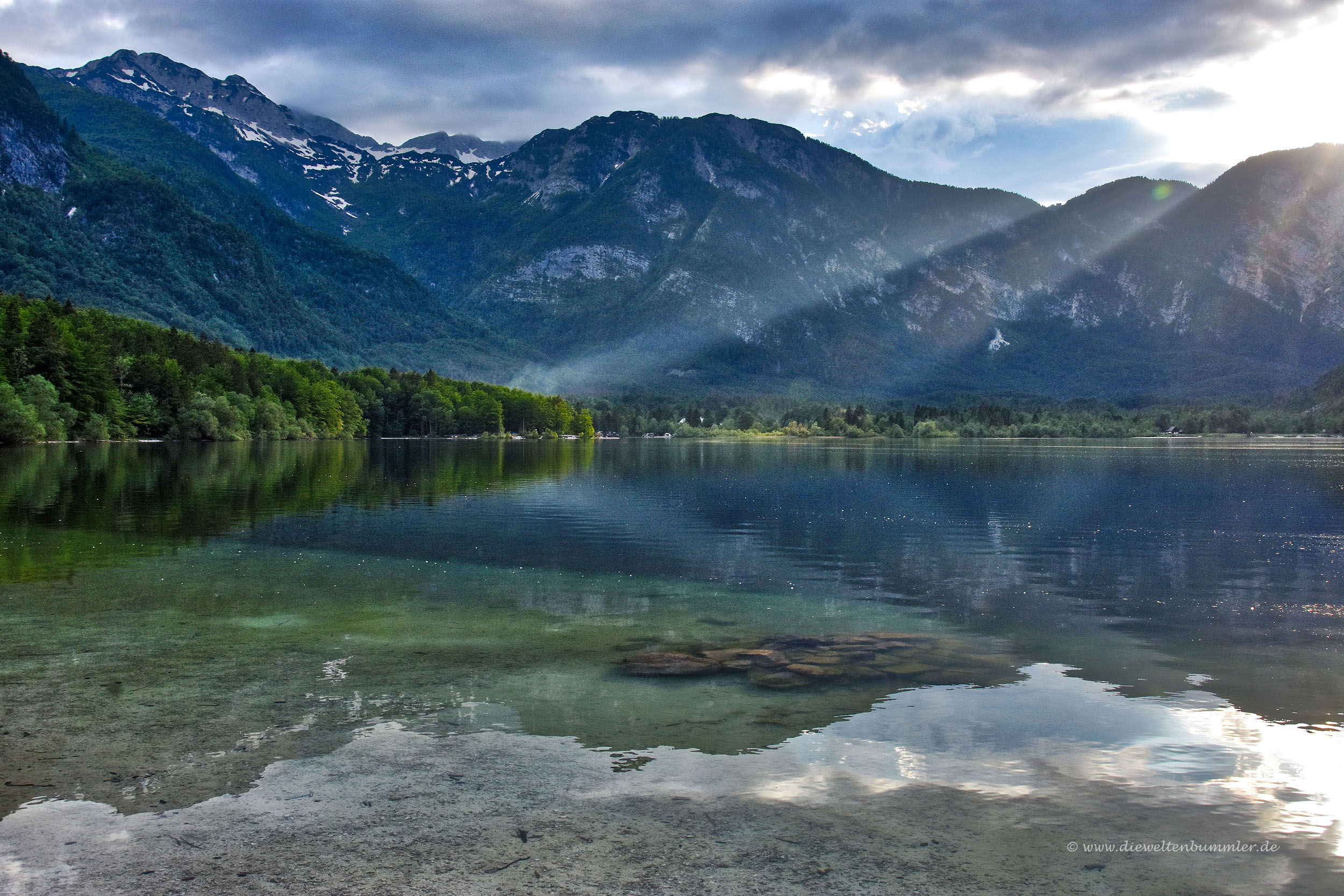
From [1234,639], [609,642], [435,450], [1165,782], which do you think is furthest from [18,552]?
[435,450]

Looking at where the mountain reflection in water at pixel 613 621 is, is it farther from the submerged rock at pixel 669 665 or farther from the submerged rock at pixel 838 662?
the submerged rock at pixel 669 665

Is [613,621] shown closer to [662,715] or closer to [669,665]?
[669,665]

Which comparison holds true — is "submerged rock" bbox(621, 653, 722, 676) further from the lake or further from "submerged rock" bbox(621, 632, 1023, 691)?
the lake

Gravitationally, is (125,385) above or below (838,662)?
above

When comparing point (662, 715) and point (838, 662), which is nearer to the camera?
point (662, 715)

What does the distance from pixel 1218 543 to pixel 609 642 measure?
32.0 metres

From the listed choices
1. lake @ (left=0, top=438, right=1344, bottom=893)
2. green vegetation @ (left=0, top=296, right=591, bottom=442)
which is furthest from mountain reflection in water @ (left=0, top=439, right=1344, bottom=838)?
green vegetation @ (left=0, top=296, right=591, bottom=442)

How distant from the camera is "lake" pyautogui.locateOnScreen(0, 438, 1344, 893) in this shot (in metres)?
9.49

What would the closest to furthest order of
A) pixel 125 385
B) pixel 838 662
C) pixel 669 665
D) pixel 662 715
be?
pixel 662 715 → pixel 669 665 → pixel 838 662 → pixel 125 385

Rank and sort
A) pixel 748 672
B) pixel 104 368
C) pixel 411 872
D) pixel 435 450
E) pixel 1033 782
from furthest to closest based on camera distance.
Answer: pixel 435 450 < pixel 104 368 < pixel 748 672 < pixel 1033 782 < pixel 411 872

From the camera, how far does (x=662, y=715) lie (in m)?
14.5

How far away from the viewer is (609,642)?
2008 cm

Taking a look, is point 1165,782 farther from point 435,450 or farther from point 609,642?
point 435,450

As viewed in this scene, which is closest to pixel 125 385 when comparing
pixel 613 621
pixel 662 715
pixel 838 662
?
pixel 613 621
